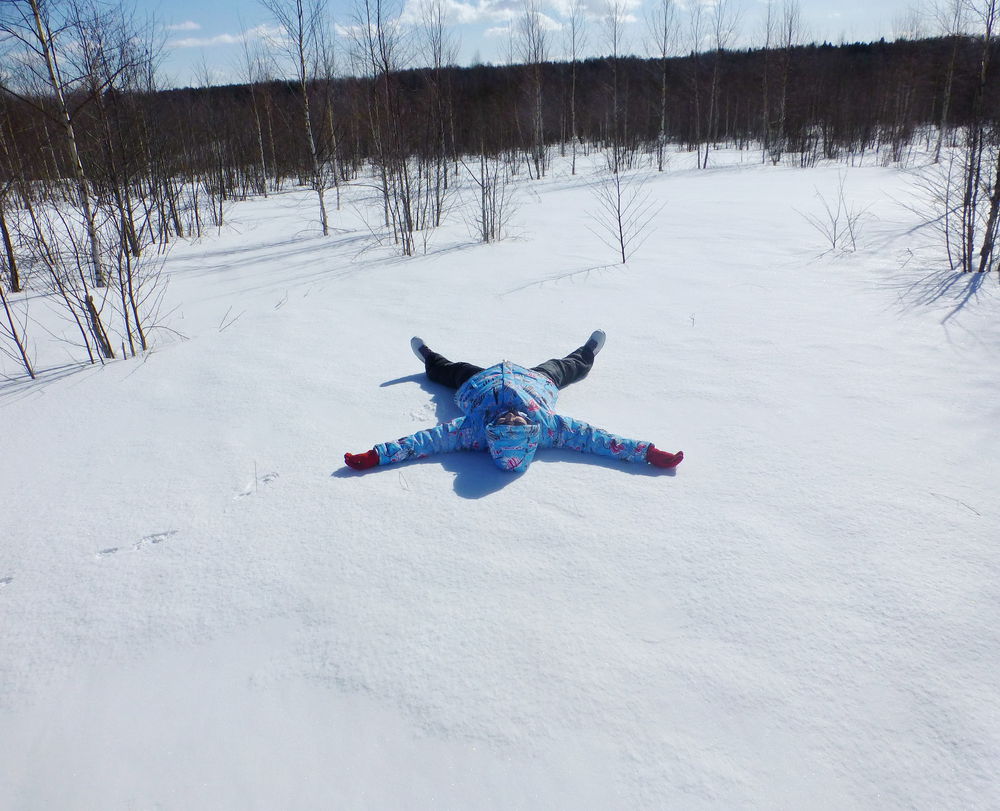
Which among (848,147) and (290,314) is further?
(848,147)

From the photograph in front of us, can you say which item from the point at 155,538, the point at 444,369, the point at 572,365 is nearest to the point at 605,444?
the point at 572,365

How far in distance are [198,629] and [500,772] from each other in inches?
42.8

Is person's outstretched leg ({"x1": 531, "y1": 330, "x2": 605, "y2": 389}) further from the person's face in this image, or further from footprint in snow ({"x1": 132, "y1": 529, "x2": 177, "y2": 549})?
footprint in snow ({"x1": 132, "y1": 529, "x2": 177, "y2": 549})

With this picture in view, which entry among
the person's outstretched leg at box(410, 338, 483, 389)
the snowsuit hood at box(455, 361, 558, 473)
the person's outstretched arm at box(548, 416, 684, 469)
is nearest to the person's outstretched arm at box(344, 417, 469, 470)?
the snowsuit hood at box(455, 361, 558, 473)

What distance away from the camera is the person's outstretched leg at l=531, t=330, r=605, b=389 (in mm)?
3475

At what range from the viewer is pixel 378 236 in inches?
367

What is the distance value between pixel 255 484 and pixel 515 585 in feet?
4.51

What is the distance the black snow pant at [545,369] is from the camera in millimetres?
3473

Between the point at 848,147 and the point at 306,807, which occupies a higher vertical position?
the point at 848,147

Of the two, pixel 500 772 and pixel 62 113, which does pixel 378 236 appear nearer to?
pixel 62 113

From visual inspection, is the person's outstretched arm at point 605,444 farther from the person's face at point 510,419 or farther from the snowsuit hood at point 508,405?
the person's face at point 510,419

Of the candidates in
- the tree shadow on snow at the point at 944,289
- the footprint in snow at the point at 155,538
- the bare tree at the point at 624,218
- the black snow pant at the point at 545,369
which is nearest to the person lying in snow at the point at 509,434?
the black snow pant at the point at 545,369

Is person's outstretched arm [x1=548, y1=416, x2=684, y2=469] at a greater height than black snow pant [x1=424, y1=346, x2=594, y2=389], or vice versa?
black snow pant [x1=424, y1=346, x2=594, y2=389]

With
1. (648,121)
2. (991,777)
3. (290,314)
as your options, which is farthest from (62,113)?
(648,121)
